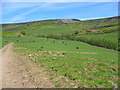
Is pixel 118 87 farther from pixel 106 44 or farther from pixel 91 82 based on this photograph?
pixel 106 44

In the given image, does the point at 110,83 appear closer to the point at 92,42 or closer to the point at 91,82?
the point at 91,82

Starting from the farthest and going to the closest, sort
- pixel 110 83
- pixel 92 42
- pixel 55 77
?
1. pixel 92 42
2. pixel 55 77
3. pixel 110 83

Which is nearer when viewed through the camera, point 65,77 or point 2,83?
point 2,83

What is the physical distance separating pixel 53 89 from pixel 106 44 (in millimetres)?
51287

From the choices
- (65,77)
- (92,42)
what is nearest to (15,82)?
(65,77)

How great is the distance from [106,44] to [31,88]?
51.7 metres

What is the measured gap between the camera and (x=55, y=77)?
454 inches

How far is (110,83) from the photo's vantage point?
420 inches

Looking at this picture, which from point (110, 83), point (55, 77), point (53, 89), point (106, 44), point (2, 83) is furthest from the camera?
point (106, 44)

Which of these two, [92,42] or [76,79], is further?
[92,42]

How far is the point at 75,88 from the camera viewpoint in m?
9.38

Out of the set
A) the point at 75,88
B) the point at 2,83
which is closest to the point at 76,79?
the point at 75,88

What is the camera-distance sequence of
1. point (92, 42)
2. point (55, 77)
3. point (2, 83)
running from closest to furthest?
point (2, 83), point (55, 77), point (92, 42)

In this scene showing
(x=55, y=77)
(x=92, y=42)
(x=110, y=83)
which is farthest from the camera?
(x=92, y=42)
